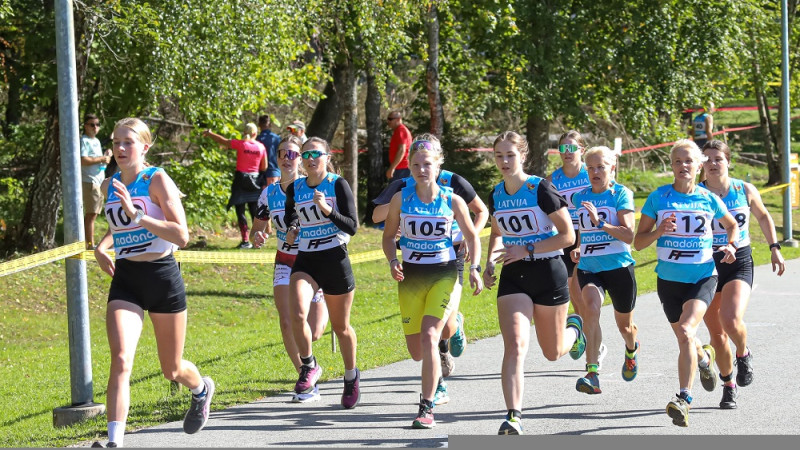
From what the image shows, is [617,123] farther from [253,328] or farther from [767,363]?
[767,363]

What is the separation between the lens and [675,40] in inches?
998

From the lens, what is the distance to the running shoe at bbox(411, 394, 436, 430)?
24.7ft

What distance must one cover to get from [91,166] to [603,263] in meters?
9.22

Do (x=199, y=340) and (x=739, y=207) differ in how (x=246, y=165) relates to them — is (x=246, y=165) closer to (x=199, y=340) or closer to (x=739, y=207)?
(x=199, y=340)

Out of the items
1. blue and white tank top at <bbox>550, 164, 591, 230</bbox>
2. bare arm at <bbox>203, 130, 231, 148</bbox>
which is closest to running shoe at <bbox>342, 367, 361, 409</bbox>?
blue and white tank top at <bbox>550, 164, 591, 230</bbox>

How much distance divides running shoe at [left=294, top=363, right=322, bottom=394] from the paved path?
13cm

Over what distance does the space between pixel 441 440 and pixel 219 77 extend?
9.76 meters

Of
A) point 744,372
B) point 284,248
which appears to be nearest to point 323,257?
point 284,248

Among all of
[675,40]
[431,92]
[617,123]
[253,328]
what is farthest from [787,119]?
[253,328]

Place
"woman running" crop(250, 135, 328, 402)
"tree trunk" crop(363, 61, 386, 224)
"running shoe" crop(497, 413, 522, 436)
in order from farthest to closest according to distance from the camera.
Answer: "tree trunk" crop(363, 61, 386, 224) → "woman running" crop(250, 135, 328, 402) → "running shoe" crop(497, 413, 522, 436)

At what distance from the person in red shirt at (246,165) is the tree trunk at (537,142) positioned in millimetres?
9862

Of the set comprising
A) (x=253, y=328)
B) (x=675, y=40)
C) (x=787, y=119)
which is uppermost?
(x=675, y=40)

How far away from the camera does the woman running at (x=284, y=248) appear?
9.01 m

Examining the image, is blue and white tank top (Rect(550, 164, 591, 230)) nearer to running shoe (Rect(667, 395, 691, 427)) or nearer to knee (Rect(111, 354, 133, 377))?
running shoe (Rect(667, 395, 691, 427))
